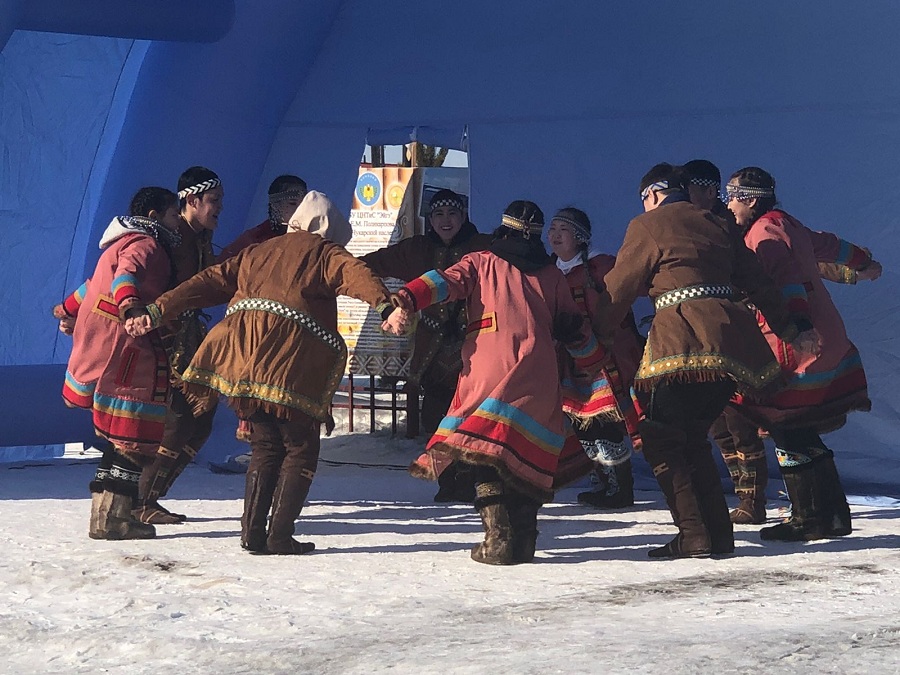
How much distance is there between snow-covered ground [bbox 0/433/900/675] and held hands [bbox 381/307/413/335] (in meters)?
0.84

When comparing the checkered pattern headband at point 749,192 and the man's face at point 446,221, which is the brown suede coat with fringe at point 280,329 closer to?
the man's face at point 446,221

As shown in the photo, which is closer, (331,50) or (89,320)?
(89,320)

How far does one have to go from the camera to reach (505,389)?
4.69 metres

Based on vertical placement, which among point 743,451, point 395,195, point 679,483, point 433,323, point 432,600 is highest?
point 395,195

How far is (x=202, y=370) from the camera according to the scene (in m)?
4.92

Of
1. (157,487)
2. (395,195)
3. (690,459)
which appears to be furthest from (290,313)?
(395,195)

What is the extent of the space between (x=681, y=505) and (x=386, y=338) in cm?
334

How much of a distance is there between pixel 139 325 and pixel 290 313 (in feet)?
1.95

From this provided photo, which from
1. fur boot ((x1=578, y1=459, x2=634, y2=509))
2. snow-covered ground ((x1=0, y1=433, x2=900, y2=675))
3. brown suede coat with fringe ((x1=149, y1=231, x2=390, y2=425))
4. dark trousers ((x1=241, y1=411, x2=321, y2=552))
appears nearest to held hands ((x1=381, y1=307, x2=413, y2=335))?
brown suede coat with fringe ((x1=149, y1=231, x2=390, y2=425))

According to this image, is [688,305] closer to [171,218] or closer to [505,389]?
[505,389]

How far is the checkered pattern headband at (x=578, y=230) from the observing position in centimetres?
612

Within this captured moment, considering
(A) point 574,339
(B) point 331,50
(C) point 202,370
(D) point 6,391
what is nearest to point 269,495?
(C) point 202,370

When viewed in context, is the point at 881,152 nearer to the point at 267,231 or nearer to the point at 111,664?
the point at 267,231

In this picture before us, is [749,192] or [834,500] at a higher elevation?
[749,192]
